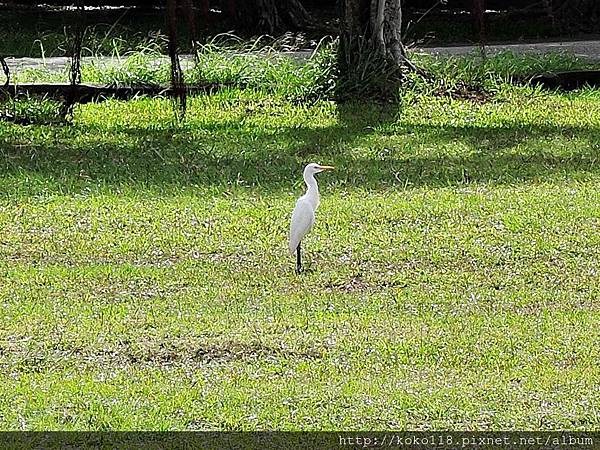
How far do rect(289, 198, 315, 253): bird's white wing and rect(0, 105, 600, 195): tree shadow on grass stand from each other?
5.58ft

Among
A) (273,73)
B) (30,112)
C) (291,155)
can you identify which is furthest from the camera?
(273,73)

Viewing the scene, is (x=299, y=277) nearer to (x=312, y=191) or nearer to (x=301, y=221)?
(x=301, y=221)

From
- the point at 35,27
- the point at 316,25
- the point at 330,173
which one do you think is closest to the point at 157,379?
the point at 330,173

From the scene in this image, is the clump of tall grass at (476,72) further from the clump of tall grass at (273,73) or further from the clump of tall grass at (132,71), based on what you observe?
the clump of tall grass at (132,71)

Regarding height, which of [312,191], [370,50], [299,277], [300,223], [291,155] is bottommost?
[299,277]

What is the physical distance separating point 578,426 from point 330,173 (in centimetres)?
424

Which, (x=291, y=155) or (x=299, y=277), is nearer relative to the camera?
(x=299, y=277)

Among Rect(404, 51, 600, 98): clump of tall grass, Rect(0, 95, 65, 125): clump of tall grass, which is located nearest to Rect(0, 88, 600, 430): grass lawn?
Rect(0, 95, 65, 125): clump of tall grass

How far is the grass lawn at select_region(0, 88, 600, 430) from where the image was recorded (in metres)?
4.40

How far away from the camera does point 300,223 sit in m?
6.00

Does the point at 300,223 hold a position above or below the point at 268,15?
below

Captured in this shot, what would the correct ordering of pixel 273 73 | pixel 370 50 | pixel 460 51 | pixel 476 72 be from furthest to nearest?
1. pixel 460 51
2. pixel 476 72
3. pixel 273 73
4. pixel 370 50

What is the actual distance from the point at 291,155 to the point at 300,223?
9.07 ft

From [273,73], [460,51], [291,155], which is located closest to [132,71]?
[273,73]
